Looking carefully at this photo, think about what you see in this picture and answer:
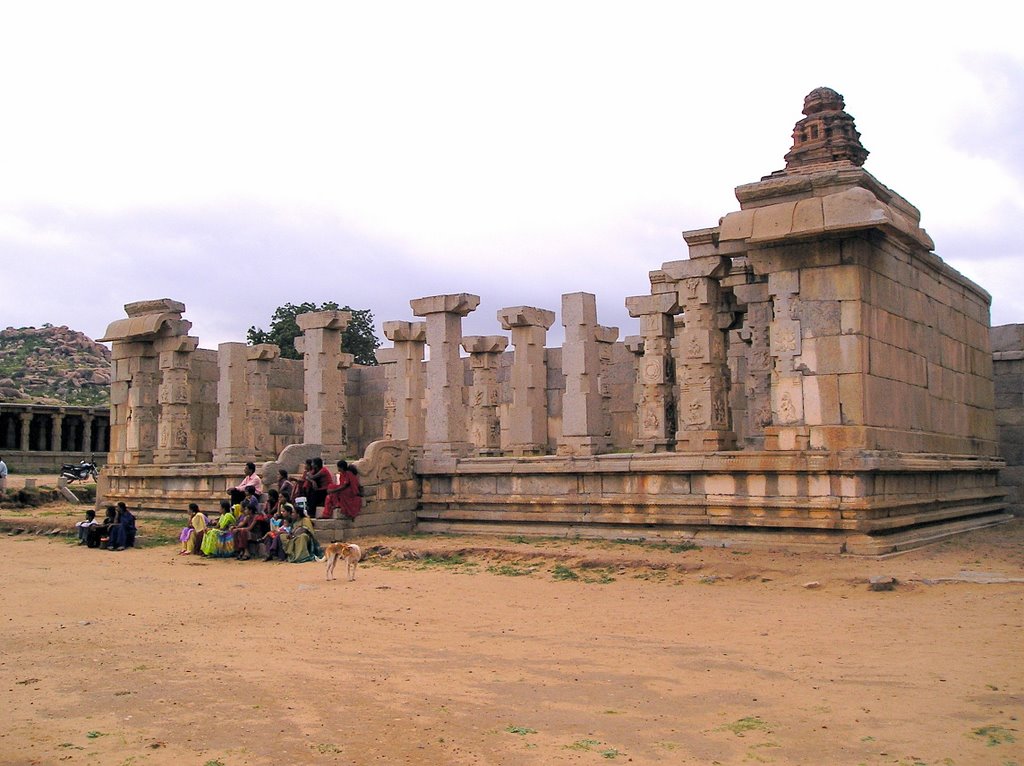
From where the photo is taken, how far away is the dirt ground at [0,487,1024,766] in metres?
5.81

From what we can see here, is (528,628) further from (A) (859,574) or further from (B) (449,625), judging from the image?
(A) (859,574)

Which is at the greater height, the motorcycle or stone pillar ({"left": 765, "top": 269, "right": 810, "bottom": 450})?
stone pillar ({"left": 765, "top": 269, "right": 810, "bottom": 450})

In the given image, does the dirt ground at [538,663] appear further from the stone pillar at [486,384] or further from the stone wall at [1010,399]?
the stone pillar at [486,384]

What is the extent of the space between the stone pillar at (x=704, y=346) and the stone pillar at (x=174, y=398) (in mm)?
12564

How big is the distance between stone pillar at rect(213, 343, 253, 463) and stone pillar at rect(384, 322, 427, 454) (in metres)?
5.01

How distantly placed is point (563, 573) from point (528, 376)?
31.9 feet

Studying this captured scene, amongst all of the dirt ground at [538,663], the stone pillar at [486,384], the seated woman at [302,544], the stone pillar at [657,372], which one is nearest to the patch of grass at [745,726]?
the dirt ground at [538,663]

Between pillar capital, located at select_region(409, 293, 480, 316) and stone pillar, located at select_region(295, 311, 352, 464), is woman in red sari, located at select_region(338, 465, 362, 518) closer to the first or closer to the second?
pillar capital, located at select_region(409, 293, 480, 316)

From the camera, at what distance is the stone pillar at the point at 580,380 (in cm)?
1869

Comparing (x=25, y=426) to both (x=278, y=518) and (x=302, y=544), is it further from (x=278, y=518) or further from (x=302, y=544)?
(x=302, y=544)

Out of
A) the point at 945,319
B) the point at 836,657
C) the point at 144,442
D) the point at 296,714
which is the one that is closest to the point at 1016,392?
the point at 945,319

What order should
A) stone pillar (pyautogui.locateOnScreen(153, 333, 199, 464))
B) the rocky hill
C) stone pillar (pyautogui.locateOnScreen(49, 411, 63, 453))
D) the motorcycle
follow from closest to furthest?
1. stone pillar (pyautogui.locateOnScreen(153, 333, 199, 464))
2. the motorcycle
3. stone pillar (pyautogui.locateOnScreen(49, 411, 63, 453))
4. the rocky hill

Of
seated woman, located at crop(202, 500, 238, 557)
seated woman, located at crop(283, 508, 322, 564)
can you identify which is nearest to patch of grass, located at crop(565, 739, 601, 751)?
seated woman, located at crop(283, 508, 322, 564)

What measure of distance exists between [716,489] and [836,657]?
6116 mm
